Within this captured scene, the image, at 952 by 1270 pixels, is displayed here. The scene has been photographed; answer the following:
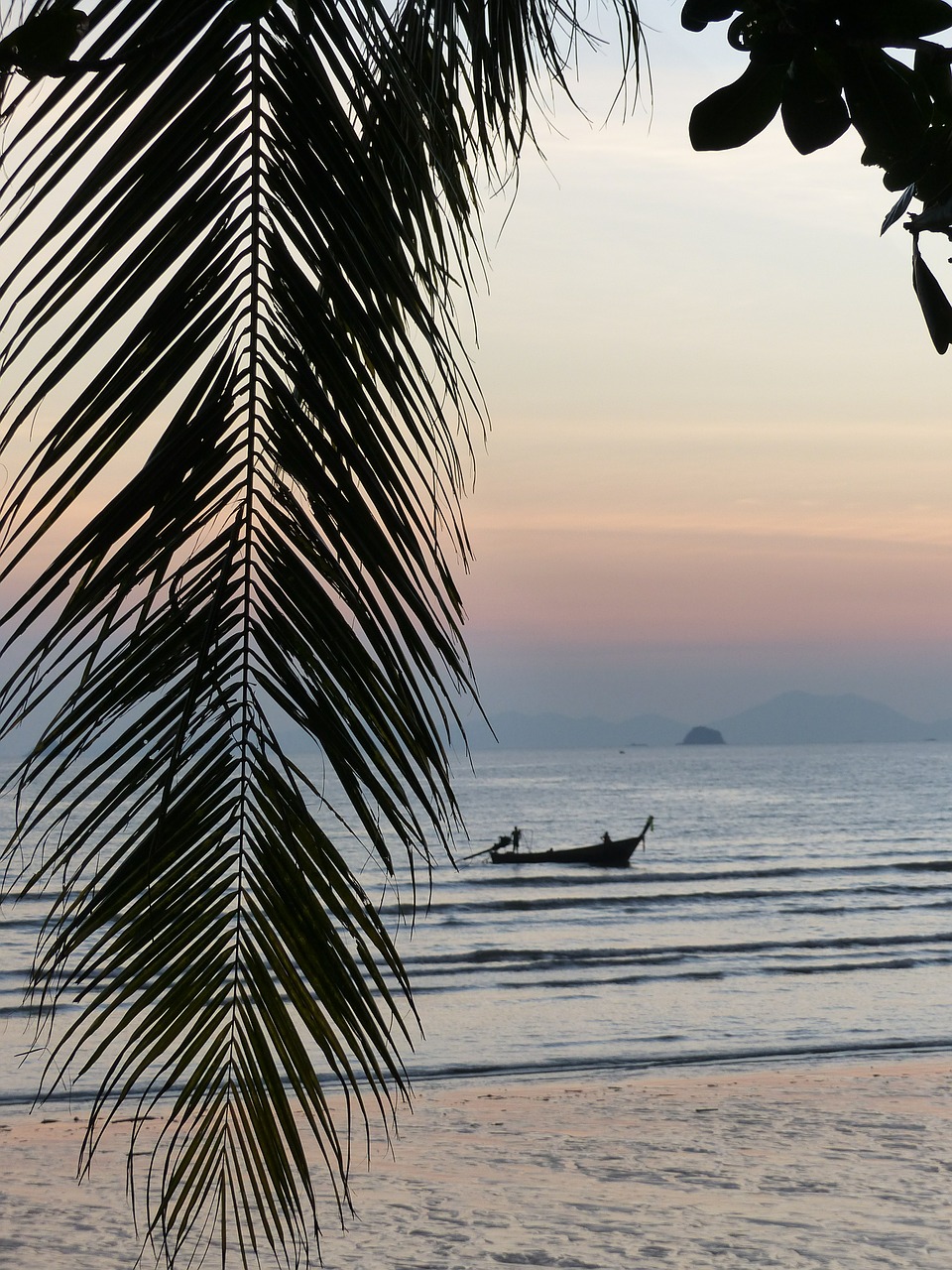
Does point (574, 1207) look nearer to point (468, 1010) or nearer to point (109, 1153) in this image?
point (109, 1153)

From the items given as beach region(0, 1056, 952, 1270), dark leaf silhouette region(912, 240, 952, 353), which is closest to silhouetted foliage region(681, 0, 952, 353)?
dark leaf silhouette region(912, 240, 952, 353)

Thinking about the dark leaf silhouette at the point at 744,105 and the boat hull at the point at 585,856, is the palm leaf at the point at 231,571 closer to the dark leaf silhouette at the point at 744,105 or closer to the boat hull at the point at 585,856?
the dark leaf silhouette at the point at 744,105

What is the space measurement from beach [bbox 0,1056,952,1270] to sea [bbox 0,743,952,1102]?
110 centimetres

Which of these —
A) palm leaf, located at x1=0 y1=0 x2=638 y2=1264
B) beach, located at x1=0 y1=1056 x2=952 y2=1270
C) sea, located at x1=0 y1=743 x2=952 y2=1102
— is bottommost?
sea, located at x1=0 y1=743 x2=952 y2=1102

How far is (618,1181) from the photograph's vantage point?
8.77 metres

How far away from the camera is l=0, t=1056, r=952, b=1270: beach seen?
23.8 ft

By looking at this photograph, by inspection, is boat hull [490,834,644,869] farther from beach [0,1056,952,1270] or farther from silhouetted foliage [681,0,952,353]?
silhouetted foliage [681,0,952,353]

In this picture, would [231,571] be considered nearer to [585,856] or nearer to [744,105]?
[744,105]

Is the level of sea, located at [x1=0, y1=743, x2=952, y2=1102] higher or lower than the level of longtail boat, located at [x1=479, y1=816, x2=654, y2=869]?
lower

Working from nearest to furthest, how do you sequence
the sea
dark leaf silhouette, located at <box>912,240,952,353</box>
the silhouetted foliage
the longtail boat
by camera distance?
the silhouetted foliage
dark leaf silhouette, located at <box>912,240,952,353</box>
the sea
the longtail boat

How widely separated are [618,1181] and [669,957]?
33.2ft

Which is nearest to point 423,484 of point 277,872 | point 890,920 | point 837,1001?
point 277,872

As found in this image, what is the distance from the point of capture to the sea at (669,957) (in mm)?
13203

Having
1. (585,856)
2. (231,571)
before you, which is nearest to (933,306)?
(231,571)
